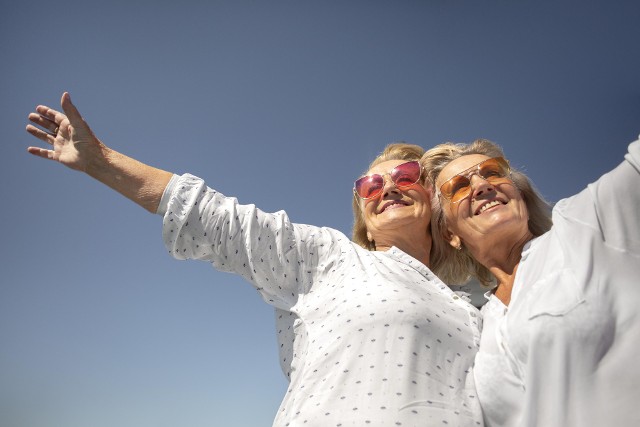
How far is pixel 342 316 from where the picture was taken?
3.15 metres

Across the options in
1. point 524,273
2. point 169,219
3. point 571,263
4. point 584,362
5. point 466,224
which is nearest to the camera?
point 584,362

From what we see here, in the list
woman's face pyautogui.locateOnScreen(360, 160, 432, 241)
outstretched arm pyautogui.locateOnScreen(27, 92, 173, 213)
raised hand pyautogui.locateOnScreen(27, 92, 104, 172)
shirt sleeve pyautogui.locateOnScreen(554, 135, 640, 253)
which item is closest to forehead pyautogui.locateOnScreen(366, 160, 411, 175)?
woman's face pyautogui.locateOnScreen(360, 160, 432, 241)

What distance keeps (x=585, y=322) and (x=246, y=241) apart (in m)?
2.06

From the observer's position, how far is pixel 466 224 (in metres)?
3.95

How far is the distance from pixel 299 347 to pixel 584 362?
5.75 ft

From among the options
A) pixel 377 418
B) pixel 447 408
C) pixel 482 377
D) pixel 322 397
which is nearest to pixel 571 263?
pixel 482 377

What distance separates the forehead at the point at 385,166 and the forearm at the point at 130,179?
1891mm

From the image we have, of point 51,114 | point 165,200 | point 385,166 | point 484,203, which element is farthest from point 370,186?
point 51,114

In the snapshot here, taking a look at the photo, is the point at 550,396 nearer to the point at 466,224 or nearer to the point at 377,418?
the point at 377,418

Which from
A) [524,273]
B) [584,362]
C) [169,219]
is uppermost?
[524,273]

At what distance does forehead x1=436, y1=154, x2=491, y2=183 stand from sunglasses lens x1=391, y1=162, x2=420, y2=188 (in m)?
0.21

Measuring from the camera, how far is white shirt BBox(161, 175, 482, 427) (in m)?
2.76

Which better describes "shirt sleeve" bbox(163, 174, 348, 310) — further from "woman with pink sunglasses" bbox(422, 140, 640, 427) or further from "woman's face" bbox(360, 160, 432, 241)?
"woman with pink sunglasses" bbox(422, 140, 640, 427)

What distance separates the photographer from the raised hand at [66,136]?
3441mm
